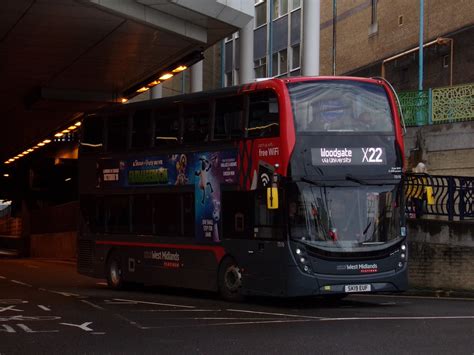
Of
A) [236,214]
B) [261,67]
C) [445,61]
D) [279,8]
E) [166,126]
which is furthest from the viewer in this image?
[261,67]

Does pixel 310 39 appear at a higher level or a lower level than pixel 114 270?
higher

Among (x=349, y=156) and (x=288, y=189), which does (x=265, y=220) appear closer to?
(x=288, y=189)

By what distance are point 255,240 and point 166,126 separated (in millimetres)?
3883

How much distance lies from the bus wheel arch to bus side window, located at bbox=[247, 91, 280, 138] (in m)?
6.07

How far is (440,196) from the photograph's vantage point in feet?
75.4

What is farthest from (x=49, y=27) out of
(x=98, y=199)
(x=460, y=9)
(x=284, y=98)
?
(x=460, y=9)

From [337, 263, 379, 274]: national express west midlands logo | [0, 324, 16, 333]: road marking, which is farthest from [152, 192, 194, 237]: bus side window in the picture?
[0, 324, 16, 333]: road marking

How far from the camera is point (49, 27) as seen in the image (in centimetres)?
2214

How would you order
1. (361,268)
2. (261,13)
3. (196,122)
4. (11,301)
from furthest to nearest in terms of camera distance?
(261,13), (196,122), (11,301), (361,268)

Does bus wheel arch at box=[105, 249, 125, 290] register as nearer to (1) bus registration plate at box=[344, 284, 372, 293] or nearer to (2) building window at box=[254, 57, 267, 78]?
(1) bus registration plate at box=[344, 284, 372, 293]

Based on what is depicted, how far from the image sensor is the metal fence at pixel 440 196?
22625mm

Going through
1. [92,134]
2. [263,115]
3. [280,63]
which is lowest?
[263,115]

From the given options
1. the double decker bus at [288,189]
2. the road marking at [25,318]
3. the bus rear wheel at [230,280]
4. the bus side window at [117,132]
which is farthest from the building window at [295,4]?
the road marking at [25,318]

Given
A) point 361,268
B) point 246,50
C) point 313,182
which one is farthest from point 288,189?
point 246,50
